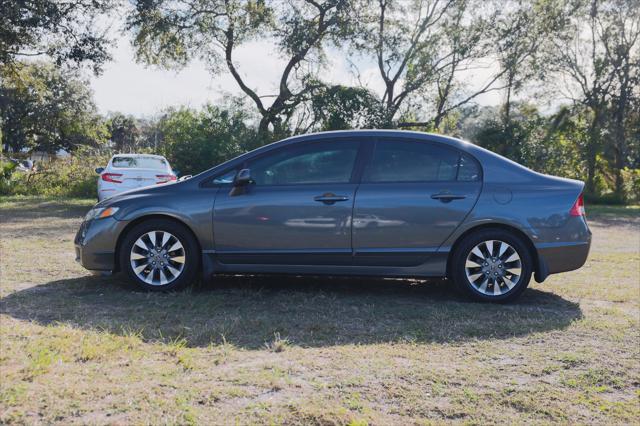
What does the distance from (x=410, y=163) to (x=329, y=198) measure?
89 cm

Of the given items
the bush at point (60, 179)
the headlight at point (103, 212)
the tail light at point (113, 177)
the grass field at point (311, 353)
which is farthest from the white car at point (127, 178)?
the bush at point (60, 179)

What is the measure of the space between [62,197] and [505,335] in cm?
2093

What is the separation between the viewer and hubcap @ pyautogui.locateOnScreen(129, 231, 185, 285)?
602cm

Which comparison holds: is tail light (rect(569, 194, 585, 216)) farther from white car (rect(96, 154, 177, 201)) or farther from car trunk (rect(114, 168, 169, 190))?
car trunk (rect(114, 168, 169, 190))

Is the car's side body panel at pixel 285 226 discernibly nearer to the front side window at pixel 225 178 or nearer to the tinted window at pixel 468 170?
the front side window at pixel 225 178

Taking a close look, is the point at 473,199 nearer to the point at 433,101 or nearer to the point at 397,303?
the point at 397,303

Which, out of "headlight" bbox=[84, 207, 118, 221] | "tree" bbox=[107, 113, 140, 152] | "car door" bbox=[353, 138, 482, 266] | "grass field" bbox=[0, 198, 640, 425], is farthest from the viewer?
"tree" bbox=[107, 113, 140, 152]

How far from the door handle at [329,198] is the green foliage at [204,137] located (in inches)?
602

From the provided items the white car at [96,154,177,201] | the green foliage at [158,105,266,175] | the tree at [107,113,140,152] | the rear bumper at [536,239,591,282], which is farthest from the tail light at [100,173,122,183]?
the tree at [107,113,140,152]

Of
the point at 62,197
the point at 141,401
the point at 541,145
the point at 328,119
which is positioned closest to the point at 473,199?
the point at 141,401

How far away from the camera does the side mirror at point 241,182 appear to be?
5949 mm

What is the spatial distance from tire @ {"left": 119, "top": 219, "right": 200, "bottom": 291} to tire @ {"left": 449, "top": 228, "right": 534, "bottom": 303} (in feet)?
8.53

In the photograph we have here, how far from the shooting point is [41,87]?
24.8 metres

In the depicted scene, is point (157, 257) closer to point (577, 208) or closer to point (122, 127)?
point (577, 208)
